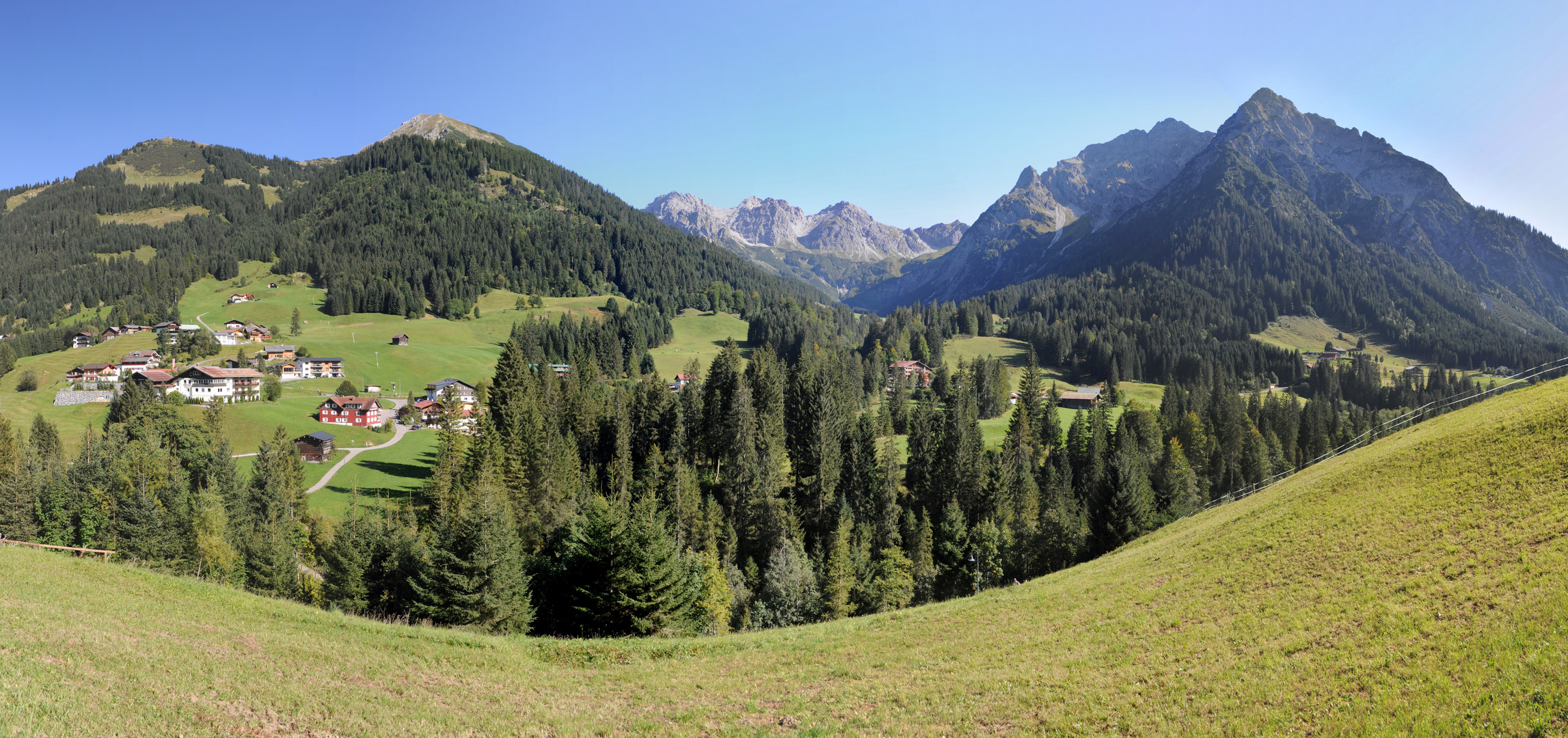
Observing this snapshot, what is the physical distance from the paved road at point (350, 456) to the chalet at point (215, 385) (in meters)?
38.9

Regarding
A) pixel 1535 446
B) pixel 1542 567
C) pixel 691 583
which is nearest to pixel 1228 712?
pixel 1542 567

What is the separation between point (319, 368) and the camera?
495ft

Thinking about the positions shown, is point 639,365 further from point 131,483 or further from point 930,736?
point 930,736

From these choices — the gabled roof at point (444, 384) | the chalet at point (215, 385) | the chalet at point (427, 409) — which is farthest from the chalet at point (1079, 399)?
the chalet at point (215, 385)

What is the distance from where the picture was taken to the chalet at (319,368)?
150m

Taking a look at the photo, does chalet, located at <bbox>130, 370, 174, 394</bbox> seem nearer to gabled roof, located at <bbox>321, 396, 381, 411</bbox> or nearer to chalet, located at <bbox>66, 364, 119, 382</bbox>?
chalet, located at <bbox>66, 364, 119, 382</bbox>

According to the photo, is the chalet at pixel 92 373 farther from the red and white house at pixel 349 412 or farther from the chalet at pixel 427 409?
the chalet at pixel 427 409

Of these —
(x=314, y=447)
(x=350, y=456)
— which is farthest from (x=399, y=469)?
(x=314, y=447)

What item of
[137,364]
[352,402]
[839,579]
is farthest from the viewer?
[137,364]

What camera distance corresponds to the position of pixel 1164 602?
82.3 feet

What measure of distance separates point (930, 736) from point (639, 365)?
178 metres

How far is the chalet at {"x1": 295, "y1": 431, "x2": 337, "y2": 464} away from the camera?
94250 mm

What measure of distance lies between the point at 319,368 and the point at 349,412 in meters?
47.2

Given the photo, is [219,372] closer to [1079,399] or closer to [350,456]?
[350,456]
